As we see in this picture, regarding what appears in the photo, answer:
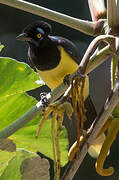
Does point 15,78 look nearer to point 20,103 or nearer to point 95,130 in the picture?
point 20,103

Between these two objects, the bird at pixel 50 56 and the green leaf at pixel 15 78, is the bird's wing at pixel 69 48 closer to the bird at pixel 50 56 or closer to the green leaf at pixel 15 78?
the bird at pixel 50 56

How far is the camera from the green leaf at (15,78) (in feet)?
2.11

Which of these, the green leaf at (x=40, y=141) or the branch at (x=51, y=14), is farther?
the green leaf at (x=40, y=141)

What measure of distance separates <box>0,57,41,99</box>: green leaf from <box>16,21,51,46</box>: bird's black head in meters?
0.24

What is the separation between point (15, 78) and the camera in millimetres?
668

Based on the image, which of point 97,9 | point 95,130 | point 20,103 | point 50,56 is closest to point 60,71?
point 50,56

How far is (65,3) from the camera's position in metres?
1.87

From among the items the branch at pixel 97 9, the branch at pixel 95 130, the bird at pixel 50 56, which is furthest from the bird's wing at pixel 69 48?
the branch at pixel 95 130

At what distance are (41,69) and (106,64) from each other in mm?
863

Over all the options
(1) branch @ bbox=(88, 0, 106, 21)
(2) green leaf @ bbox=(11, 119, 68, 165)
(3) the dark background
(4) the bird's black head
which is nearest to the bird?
(4) the bird's black head

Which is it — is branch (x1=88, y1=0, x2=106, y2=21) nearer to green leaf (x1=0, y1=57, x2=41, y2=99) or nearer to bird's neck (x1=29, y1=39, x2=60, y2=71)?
green leaf (x1=0, y1=57, x2=41, y2=99)

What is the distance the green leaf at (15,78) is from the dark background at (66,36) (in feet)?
3.47

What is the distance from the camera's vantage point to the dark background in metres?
1.73

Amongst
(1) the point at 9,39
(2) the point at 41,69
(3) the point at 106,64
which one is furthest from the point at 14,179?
(1) the point at 9,39
